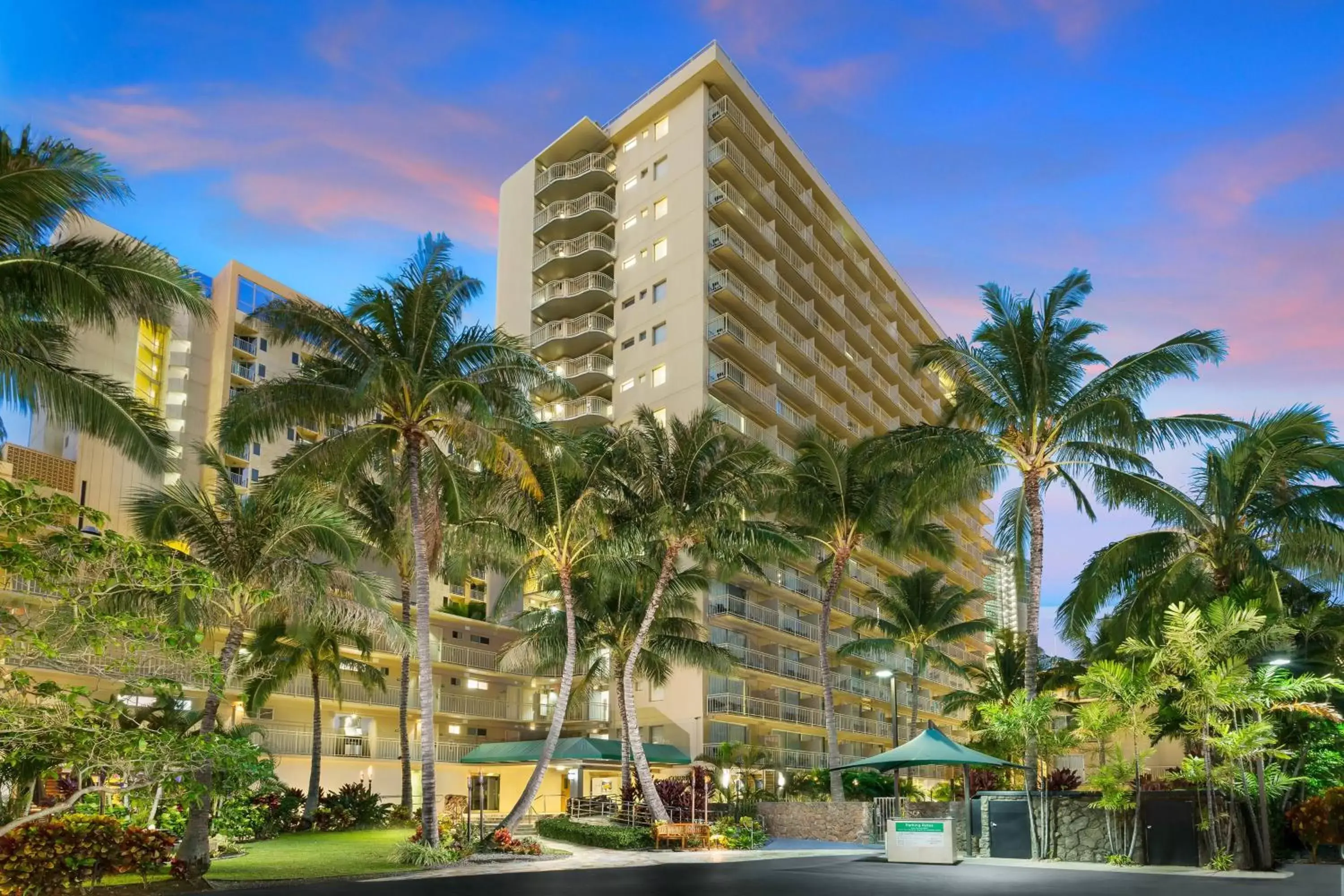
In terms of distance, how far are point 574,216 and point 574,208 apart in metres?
1.18

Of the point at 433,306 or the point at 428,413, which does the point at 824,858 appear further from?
the point at 433,306

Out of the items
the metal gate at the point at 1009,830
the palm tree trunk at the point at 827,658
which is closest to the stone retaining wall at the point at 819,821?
the palm tree trunk at the point at 827,658

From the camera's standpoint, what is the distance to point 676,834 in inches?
1206

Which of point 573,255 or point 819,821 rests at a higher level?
point 573,255

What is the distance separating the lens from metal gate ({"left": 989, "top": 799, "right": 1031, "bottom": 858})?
27141 millimetres

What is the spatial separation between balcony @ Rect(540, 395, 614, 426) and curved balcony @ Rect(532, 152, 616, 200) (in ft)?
44.6

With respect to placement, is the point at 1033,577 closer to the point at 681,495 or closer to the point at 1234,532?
the point at 1234,532

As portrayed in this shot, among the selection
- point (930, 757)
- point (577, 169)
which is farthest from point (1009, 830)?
point (577, 169)

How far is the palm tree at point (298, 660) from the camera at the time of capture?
3472cm

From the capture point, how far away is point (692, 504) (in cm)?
3388

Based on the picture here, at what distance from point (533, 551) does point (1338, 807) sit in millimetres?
22187

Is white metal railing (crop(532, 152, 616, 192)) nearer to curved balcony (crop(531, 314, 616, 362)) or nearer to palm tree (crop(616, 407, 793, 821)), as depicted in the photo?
curved balcony (crop(531, 314, 616, 362))

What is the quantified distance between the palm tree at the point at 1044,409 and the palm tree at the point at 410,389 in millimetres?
12345

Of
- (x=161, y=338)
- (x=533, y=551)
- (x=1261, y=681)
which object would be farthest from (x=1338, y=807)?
(x=161, y=338)
